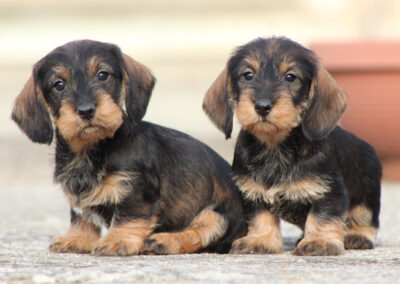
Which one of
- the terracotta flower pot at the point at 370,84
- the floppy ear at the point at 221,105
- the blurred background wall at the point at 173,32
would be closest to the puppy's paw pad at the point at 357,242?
the floppy ear at the point at 221,105

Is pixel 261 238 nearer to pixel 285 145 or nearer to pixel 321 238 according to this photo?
pixel 321 238

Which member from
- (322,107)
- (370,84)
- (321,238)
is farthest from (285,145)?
(370,84)

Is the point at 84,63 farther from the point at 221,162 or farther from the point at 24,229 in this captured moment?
the point at 24,229

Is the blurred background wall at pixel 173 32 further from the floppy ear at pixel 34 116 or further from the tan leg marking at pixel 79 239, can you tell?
the floppy ear at pixel 34 116

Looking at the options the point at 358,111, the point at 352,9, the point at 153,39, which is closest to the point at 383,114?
the point at 358,111

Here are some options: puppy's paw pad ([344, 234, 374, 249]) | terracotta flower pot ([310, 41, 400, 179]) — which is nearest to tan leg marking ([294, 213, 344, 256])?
puppy's paw pad ([344, 234, 374, 249])

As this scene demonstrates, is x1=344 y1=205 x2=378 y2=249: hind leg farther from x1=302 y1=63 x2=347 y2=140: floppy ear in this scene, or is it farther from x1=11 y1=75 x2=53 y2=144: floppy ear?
x1=11 y1=75 x2=53 y2=144: floppy ear
